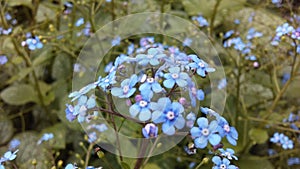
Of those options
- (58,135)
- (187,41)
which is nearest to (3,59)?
(58,135)

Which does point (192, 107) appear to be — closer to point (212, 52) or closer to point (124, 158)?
point (124, 158)

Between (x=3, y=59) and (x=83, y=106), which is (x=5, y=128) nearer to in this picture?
(x=3, y=59)

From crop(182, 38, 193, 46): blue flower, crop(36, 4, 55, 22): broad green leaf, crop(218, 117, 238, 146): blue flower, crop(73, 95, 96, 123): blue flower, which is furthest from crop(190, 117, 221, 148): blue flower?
crop(36, 4, 55, 22): broad green leaf

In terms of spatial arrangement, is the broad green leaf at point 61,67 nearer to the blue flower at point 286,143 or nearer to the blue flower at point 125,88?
the blue flower at point 286,143

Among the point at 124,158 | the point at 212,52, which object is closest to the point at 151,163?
the point at 124,158

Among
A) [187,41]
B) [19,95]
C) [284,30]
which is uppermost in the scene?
[284,30]

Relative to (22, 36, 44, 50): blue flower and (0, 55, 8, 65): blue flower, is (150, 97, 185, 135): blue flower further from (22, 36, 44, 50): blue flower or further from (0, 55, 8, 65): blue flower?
(0, 55, 8, 65): blue flower
